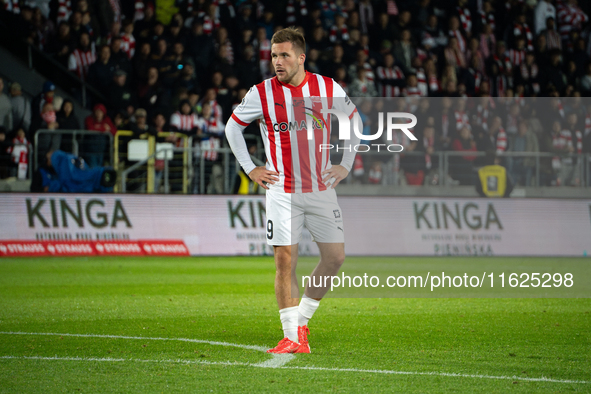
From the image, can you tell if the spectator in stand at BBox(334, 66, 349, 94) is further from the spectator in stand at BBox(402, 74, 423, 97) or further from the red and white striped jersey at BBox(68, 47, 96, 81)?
the red and white striped jersey at BBox(68, 47, 96, 81)

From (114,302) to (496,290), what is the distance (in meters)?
4.78

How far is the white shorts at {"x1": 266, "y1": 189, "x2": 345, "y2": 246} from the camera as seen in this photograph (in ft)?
17.4

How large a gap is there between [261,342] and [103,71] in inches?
442

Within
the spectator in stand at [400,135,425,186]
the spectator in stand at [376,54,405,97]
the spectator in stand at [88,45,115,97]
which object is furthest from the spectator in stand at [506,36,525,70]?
the spectator in stand at [88,45,115,97]


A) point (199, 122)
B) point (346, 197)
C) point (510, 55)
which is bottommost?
point (346, 197)

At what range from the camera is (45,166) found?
530 inches

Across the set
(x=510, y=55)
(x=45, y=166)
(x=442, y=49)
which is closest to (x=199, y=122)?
(x=45, y=166)

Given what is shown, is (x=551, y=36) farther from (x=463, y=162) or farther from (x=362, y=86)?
(x=463, y=162)

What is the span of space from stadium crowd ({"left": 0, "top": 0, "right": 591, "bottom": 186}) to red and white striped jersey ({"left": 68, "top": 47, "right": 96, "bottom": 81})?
3cm

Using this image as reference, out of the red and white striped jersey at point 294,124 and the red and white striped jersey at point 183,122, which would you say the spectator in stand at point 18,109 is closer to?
the red and white striped jersey at point 183,122

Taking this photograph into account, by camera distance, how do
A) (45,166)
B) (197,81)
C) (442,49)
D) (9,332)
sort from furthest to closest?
(442,49) → (197,81) → (45,166) → (9,332)

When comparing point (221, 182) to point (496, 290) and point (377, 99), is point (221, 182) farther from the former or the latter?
point (496, 290)

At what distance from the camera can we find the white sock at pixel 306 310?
5555mm

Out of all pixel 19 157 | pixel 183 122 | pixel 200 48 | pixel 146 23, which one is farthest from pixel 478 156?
pixel 19 157
